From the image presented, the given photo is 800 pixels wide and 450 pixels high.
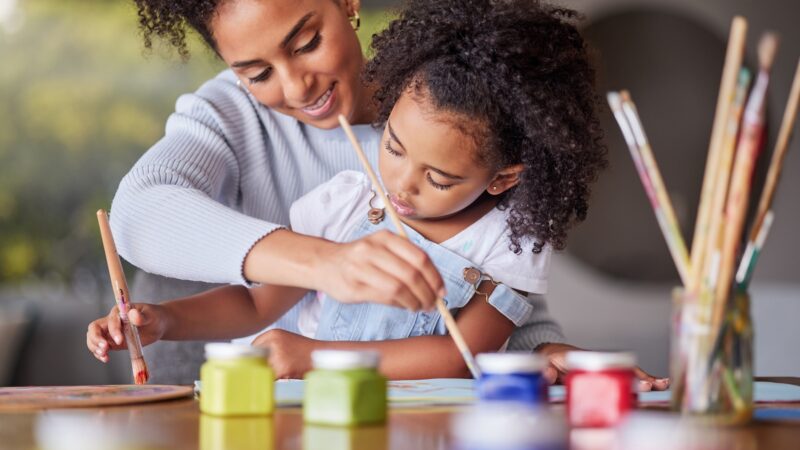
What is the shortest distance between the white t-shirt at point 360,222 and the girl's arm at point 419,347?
5cm

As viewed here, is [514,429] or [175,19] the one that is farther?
[175,19]

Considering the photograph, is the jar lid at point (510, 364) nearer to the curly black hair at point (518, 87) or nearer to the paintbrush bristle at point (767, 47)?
the paintbrush bristle at point (767, 47)

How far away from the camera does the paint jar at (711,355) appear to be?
94 centimetres

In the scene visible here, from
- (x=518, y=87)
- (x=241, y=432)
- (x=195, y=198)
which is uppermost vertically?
(x=518, y=87)

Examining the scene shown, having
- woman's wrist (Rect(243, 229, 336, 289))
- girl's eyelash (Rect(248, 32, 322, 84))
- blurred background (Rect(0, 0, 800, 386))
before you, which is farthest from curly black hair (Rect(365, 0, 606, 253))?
blurred background (Rect(0, 0, 800, 386))

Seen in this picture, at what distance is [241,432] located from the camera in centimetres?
97

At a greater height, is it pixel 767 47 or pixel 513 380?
pixel 767 47

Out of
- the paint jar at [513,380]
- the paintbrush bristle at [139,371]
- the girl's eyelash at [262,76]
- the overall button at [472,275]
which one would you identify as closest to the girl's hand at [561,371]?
the overall button at [472,275]

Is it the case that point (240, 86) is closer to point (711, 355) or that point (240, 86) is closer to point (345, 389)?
point (345, 389)

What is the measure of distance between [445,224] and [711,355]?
35.1 inches

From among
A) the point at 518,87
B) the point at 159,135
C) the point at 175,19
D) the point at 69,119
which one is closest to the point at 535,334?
the point at 518,87

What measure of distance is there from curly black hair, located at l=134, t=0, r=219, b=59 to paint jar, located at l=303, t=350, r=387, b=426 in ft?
3.36

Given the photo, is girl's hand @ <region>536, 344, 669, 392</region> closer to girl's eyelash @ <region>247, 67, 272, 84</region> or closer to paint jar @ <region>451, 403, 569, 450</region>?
paint jar @ <region>451, 403, 569, 450</region>

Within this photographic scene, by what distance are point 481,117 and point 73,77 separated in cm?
343
